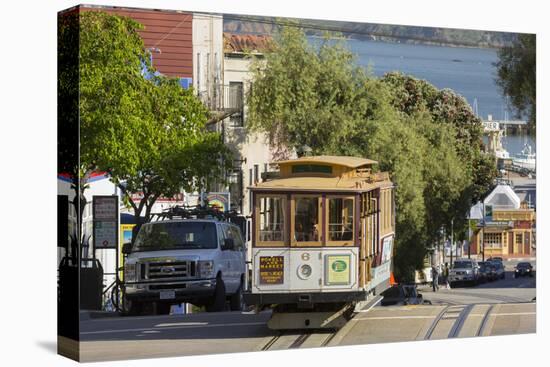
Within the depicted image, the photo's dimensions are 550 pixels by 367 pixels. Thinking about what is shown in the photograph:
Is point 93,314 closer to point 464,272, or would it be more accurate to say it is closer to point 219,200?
point 219,200

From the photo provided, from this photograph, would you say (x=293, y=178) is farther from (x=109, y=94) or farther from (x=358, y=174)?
(x=109, y=94)

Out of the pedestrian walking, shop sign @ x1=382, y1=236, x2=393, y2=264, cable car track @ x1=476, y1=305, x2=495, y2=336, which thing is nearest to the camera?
shop sign @ x1=382, y1=236, x2=393, y2=264

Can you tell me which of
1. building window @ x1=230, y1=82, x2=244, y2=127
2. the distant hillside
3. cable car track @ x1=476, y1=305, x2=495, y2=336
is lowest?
cable car track @ x1=476, y1=305, x2=495, y2=336

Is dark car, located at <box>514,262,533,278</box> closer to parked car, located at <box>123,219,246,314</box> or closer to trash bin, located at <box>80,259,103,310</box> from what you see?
parked car, located at <box>123,219,246,314</box>

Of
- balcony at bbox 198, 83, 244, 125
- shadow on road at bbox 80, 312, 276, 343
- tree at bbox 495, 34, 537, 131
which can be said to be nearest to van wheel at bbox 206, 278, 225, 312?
shadow on road at bbox 80, 312, 276, 343

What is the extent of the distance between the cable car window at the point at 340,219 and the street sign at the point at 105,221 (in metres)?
3.31

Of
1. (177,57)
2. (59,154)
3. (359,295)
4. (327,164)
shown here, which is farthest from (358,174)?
(59,154)

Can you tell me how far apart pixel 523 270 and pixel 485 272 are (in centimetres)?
81

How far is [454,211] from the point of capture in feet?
80.2

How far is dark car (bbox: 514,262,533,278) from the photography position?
82.1 feet

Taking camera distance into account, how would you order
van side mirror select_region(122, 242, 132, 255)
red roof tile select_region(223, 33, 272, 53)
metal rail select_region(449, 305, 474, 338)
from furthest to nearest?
metal rail select_region(449, 305, 474, 338), red roof tile select_region(223, 33, 272, 53), van side mirror select_region(122, 242, 132, 255)

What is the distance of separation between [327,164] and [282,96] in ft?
5.03

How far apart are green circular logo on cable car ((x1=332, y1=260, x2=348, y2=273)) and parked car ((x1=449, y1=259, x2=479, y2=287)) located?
3.50m

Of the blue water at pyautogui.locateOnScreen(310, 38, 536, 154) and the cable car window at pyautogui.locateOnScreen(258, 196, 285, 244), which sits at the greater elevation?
the blue water at pyautogui.locateOnScreen(310, 38, 536, 154)
